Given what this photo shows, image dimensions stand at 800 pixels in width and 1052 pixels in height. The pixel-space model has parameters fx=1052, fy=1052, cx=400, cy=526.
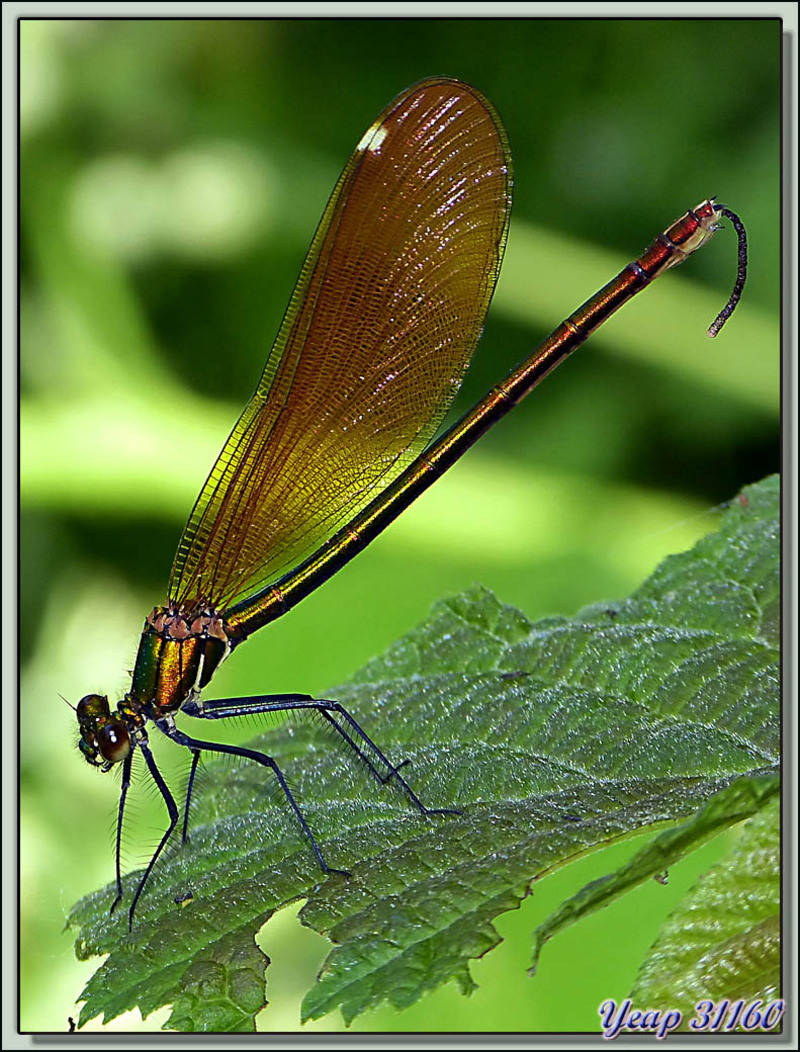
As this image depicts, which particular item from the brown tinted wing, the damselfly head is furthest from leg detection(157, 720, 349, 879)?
the brown tinted wing

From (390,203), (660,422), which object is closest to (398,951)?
(390,203)

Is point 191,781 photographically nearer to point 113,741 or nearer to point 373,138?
point 113,741

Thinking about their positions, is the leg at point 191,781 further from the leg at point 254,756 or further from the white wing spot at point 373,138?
the white wing spot at point 373,138

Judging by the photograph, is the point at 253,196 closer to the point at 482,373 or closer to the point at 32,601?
the point at 482,373

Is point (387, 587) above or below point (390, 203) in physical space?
below

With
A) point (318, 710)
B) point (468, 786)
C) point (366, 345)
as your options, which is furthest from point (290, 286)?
point (468, 786)

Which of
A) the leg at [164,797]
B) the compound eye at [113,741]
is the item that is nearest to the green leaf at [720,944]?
the leg at [164,797]
